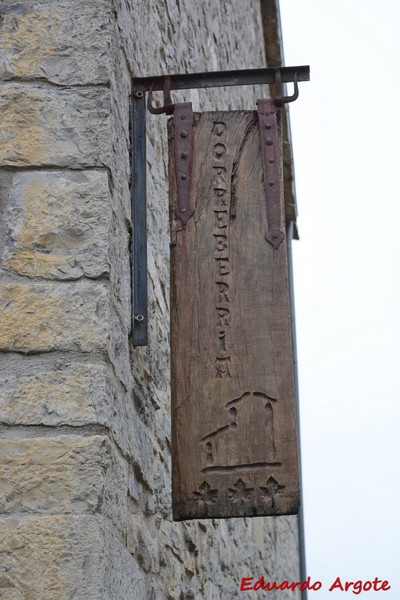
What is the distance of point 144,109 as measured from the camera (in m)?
2.85

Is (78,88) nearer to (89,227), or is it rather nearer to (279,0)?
(89,227)

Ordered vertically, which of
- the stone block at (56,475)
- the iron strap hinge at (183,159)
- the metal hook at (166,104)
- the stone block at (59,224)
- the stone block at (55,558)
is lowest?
the stone block at (55,558)

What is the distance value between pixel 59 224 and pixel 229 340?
0.51 meters

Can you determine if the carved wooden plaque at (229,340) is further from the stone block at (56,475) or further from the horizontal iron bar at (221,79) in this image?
the stone block at (56,475)

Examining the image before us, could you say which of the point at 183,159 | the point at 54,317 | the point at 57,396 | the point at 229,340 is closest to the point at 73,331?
the point at 54,317

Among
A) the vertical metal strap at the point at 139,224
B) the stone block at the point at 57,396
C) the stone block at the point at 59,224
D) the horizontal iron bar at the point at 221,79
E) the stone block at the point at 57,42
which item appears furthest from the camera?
the horizontal iron bar at the point at 221,79

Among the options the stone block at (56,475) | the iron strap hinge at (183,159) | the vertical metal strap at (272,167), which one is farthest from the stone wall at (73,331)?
the vertical metal strap at (272,167)

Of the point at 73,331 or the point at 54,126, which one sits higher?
the point at 54,126

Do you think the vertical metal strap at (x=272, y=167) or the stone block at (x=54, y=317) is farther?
the vertical metal strap at (x=272, y=167)

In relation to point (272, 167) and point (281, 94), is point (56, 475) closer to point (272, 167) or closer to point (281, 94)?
point (272, 167)

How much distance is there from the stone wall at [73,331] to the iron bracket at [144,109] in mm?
48

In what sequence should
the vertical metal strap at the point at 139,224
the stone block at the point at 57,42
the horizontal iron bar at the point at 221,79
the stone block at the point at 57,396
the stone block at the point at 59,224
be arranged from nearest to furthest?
the stone block at the point at 57,396 → the stone block at the point at 59,224 → the stone block at the point at 57,42 → the vertical metal strap at the point at 139,224 → the horizontal iron bar at the point at 221,79

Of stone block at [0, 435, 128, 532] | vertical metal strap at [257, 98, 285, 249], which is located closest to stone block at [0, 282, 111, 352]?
stone block at [0, 435, 128, 532]

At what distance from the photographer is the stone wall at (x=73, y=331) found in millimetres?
2160
